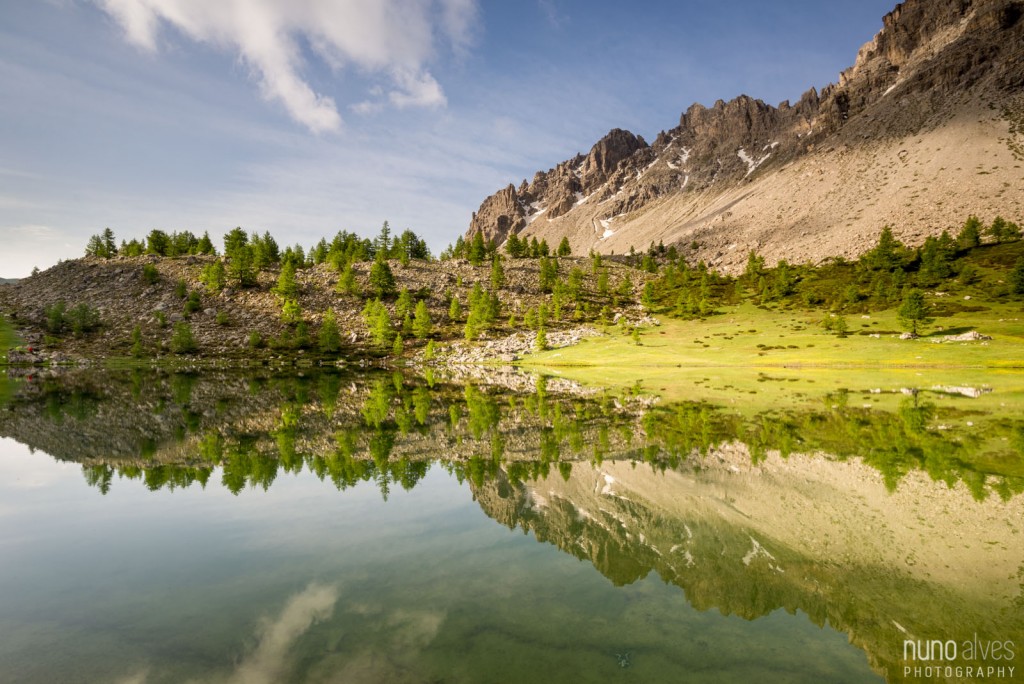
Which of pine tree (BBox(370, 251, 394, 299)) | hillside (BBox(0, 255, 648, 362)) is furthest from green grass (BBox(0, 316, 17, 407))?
pine tree (BBox(370, 251, 394, 299))

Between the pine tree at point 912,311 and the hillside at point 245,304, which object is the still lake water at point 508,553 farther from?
the hillside at point 245,304

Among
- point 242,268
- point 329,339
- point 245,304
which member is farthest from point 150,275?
point 329,339

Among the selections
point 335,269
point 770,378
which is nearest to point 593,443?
point 770,378

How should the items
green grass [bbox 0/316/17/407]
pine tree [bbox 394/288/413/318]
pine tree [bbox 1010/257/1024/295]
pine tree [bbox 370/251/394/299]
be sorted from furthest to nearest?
pine tree [bbox 370/251/394/299] → pine tree [bbox 394/288/413/318] → pine tree [bbox 1010/257/1024/295] → green grass [bbox 0/316/17/407]

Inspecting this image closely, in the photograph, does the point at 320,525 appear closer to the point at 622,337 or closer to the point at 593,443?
the point at 593,443

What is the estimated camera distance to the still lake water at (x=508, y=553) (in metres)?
9.27

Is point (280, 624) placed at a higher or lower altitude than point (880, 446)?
higher

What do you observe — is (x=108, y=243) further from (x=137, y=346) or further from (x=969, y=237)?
(x=969, y=237)

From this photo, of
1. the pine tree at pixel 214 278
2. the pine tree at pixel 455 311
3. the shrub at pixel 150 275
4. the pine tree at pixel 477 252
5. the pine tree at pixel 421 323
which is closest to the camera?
the pine tree at pixel 421 323

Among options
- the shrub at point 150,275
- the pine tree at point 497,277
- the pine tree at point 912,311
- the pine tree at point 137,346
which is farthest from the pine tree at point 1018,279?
the shrub at point 150,275

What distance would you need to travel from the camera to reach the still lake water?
9.27m

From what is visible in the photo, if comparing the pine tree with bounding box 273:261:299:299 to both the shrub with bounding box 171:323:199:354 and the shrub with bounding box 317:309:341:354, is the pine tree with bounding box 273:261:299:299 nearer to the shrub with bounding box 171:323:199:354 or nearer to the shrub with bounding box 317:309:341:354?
the shrub with bounding box 171:323:199:354

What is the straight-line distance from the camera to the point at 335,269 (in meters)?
151

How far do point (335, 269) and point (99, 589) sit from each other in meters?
149
